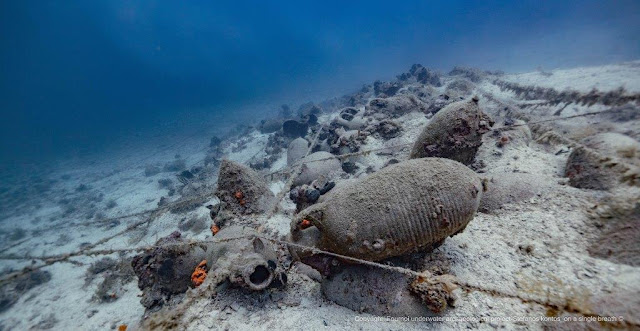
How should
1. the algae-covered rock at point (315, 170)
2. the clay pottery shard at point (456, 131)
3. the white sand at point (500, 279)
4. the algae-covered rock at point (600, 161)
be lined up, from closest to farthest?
1. the white sand at point (500, 279)
2. the algae-covered rock at point (600, 161)
3. the clay pottery shard at point (456, 131)
4. the algae-covered rock at point (315, 170)

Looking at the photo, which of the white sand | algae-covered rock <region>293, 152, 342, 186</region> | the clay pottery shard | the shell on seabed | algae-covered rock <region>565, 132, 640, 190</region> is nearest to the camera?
the white sand

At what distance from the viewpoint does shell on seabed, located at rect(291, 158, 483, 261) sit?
2740 millimetres

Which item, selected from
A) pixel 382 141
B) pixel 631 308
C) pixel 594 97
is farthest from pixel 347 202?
pixel 594 97

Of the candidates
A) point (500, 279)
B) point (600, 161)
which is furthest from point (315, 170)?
point (600, 161)

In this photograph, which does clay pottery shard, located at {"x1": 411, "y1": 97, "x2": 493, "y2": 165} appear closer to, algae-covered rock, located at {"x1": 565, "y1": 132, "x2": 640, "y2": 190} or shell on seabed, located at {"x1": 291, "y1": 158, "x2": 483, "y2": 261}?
algae-covered rock, located at {"x1": 565, "y1": 132, "x2": 640, "y2": 190}

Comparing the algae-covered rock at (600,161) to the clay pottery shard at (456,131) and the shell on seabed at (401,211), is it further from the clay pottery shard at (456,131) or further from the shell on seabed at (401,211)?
the shell on seabed at (401,211)

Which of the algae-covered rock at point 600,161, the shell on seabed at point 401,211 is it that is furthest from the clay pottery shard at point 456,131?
the shell on seabed at point 401,211

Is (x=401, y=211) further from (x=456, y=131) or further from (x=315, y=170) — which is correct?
(x=315, y=170)

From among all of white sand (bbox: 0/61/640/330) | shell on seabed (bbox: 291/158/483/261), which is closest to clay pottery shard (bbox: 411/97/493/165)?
white sand (bbox: 0/61/640/330)

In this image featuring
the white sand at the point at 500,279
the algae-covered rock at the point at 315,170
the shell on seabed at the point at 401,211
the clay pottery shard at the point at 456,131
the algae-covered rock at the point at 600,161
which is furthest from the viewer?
the algae-covered rock at the point at 315,170

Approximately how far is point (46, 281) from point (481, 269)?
13.3 metres

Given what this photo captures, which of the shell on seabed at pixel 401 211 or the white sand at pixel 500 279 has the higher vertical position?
the shell on seabed at pixel 401 211

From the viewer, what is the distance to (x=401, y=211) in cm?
274

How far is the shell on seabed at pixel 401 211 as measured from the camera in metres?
2.74
